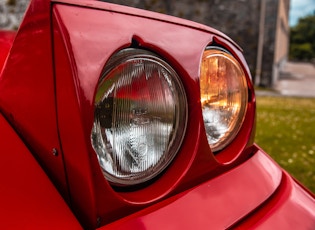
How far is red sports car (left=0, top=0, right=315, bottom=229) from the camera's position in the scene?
58 cm

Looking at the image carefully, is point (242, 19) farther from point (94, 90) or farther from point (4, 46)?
point (94, 90)

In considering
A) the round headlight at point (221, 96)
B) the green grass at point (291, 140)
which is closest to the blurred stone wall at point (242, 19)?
the green grass at point (291, 140)

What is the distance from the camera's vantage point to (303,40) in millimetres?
50125

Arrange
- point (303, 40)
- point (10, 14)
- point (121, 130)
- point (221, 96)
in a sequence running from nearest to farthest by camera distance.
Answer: point (121, 130) < point (221, 96) < point (10, 14) < point (303, 40)

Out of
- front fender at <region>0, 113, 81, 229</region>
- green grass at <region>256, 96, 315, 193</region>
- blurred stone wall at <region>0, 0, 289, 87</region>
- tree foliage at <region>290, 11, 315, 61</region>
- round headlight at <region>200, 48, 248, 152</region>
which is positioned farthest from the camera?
tree foliage at <region>290, 11, 315, 61</region>

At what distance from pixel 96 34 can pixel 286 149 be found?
3097 millimetres

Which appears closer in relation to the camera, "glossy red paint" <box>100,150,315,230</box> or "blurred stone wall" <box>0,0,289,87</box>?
"glossy red paint" <box>100,150,315,230</box>

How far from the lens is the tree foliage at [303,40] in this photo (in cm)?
4391

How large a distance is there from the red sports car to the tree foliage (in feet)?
156

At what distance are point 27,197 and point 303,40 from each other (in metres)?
55.3

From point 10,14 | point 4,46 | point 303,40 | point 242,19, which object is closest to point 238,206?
point 4,46

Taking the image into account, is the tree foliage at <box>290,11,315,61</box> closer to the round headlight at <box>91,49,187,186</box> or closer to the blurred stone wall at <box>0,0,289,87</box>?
the blurred stone wall at <box>0,0,289,87</box>

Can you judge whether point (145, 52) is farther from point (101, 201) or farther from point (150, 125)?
point (101, 201)

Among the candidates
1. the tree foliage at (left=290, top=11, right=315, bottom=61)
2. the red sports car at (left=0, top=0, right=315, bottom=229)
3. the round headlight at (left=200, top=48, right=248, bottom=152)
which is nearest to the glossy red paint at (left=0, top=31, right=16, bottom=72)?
the red sports car at (left=0, top=0, right=315, bottom=229)
